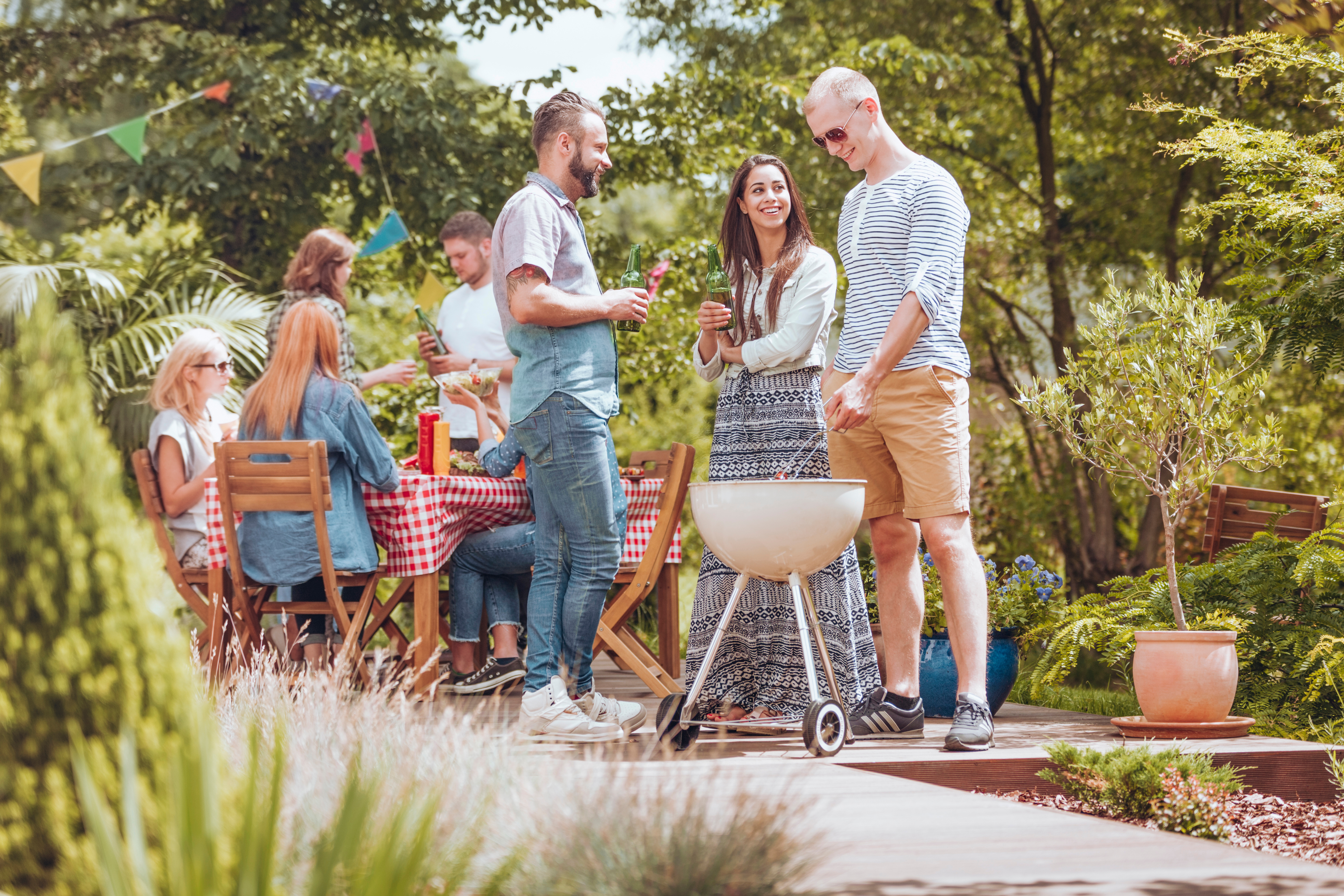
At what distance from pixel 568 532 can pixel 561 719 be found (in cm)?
54

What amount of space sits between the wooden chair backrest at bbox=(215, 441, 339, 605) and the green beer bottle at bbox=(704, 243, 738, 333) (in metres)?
1.38

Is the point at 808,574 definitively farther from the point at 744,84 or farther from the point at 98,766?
the point at 744,84

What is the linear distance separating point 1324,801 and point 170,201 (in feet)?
27.1

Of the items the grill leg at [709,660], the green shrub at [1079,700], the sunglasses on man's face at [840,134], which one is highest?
the sunglasses on man's face at [840,134]

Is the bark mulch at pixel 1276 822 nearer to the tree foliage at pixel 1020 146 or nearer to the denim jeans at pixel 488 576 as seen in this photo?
the denim jeans at pixel 488 576

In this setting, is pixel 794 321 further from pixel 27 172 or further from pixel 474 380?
pixel 27 172

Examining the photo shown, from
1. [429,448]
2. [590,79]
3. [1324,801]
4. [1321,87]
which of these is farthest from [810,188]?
[1324,801]

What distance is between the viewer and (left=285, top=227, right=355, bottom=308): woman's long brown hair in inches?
194

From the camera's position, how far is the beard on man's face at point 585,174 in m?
3.61

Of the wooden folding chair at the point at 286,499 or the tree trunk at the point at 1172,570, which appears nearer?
the tree trunk at the point at 1172,570

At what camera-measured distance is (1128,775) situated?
277 centimetres

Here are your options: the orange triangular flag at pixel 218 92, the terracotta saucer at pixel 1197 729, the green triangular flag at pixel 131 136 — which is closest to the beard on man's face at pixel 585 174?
the terracotta saucer at pixel 1197 729

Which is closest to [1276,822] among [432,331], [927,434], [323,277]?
[927,434]

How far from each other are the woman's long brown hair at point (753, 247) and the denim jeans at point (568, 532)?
0.67 meters
